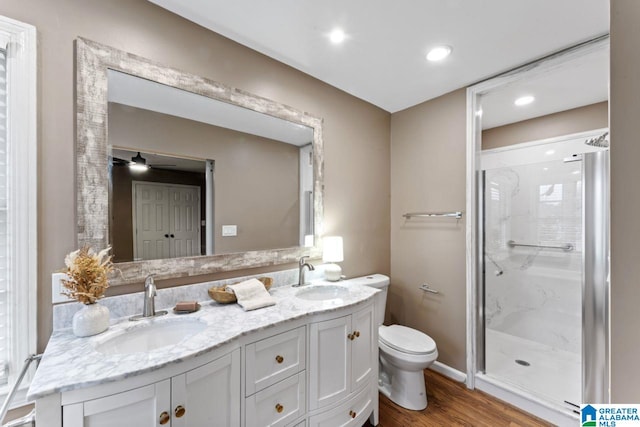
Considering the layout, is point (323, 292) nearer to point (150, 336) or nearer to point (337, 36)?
point (150, 336)

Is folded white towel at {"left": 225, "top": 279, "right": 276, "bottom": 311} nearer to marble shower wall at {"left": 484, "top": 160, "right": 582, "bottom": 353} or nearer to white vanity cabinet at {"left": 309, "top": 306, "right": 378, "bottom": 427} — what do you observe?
white vanity cabinet at {"left": 309, "top": 306, "right": 378, "bottom": 427}

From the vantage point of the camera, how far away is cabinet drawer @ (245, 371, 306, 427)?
123cm

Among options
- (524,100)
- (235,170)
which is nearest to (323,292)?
(235,170)

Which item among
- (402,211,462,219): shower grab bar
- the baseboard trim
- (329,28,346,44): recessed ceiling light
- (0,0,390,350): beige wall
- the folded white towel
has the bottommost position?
the baseboard trim

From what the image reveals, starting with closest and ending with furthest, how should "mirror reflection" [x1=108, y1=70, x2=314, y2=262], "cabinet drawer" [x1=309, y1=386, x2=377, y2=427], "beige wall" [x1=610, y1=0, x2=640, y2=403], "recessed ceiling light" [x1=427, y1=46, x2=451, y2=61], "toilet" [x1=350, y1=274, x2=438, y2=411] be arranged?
1. "beige wall" [x1=610, y1=0, x2=640, y2=403]
2. "mirror reflection" [x1=108, y1=70, x2=314, y2=262]
3. "cabinet drawer" [x1=309, y1=386, x2=377, y2=427]
4. "recessed ceiling light" [x1=427, y1=46, x2=451, y2=61]
5. "toilet" [x1=350, y1=274, x2=438, y2=411]

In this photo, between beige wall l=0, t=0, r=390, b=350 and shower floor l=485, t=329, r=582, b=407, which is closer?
beige wall l=0, t=0, r=390, b=350

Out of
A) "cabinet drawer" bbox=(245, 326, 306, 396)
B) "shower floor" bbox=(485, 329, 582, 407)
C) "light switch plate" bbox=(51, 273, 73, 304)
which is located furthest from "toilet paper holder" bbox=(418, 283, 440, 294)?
"light switch plate" bbox=(51, 273, 73, 304)

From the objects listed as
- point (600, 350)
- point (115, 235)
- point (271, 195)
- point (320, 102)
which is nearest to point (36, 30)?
point (115, 235)

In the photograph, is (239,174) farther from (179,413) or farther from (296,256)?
(179,413)

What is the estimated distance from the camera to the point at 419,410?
6.34ft

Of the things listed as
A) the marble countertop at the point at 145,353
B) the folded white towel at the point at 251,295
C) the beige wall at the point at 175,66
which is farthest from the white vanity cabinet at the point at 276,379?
the beige wall at the point at 175,66

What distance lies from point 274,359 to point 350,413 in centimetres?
69

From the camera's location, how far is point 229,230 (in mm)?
1724

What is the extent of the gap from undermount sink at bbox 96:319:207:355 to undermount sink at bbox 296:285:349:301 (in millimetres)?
791
